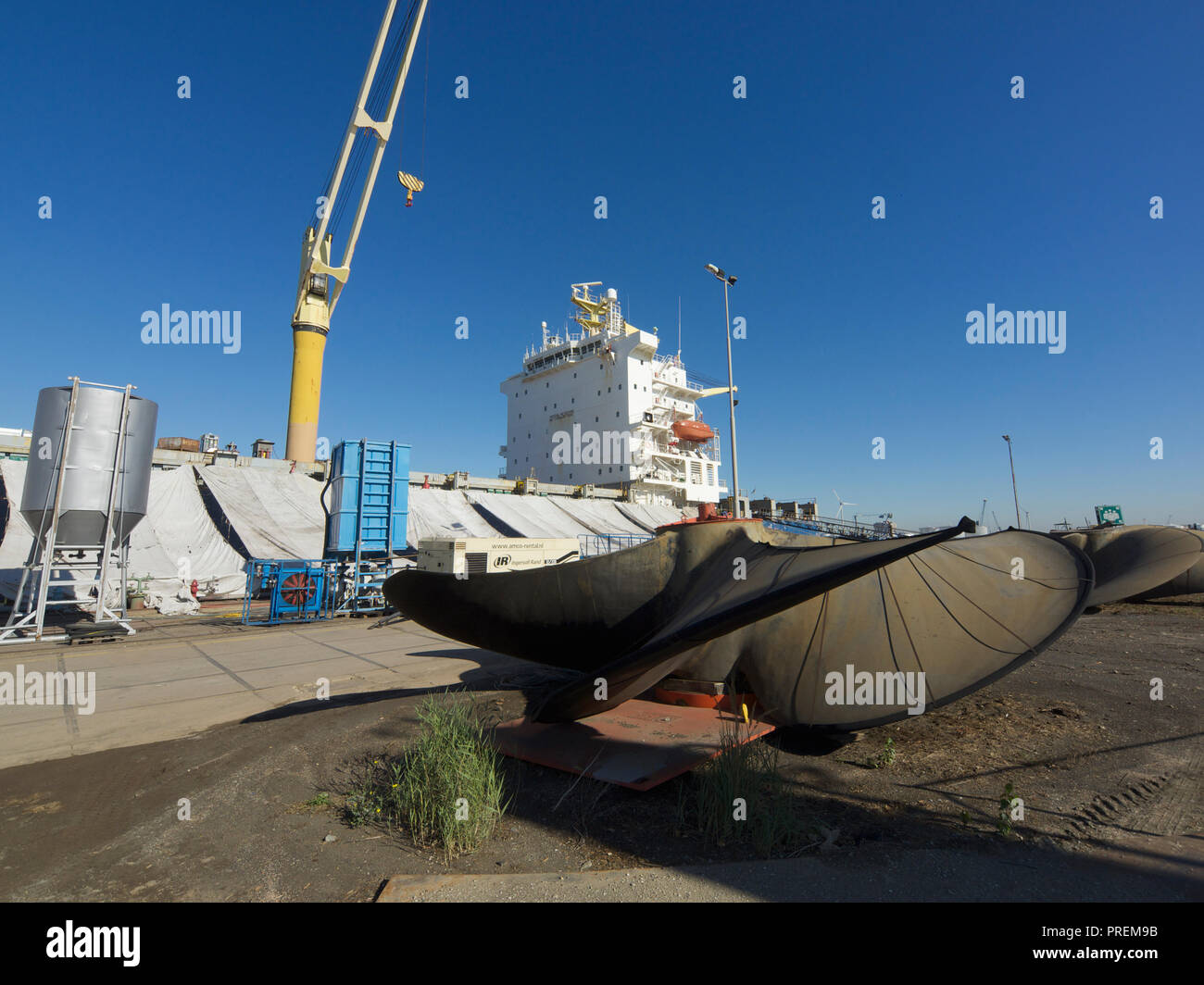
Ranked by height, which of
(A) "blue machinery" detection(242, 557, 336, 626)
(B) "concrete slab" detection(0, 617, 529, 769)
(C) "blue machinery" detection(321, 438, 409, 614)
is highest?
(C) "blue machinery" detection(321, 438, 409, 614)

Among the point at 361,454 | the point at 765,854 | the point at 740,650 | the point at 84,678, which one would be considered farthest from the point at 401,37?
the point at 765,854

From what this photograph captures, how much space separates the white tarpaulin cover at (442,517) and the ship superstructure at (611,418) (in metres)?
13.8

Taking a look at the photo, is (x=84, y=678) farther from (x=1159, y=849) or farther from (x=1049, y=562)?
(x=1049, y=562)

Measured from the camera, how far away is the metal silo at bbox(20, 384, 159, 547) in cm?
1050

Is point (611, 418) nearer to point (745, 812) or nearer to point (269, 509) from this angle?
point (269, 509)

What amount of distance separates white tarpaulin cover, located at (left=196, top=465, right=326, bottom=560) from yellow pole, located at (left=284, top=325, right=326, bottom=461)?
4.87 m

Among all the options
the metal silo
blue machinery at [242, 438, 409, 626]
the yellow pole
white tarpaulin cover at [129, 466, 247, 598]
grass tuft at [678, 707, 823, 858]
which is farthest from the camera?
the yellow pole

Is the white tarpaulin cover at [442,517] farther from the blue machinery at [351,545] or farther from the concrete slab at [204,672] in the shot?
the concrete slab at [204,672]

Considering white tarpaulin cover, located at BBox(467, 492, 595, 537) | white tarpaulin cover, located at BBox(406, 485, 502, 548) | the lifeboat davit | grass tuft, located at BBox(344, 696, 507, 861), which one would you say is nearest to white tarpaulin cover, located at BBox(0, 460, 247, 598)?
white tarpaulin cover, located at BBox(406, 485, 502, 548)

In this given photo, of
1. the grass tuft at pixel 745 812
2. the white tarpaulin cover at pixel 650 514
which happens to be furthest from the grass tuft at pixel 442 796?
the white tarpaulin cover at pixel 650 514

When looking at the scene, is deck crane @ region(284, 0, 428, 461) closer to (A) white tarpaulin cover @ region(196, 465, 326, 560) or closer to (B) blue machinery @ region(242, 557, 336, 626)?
(A) white tarpaulin cover @ region(196, 465, 326, 560)

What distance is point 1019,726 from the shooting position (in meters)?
5.21

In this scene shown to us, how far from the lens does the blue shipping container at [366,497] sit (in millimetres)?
13680
